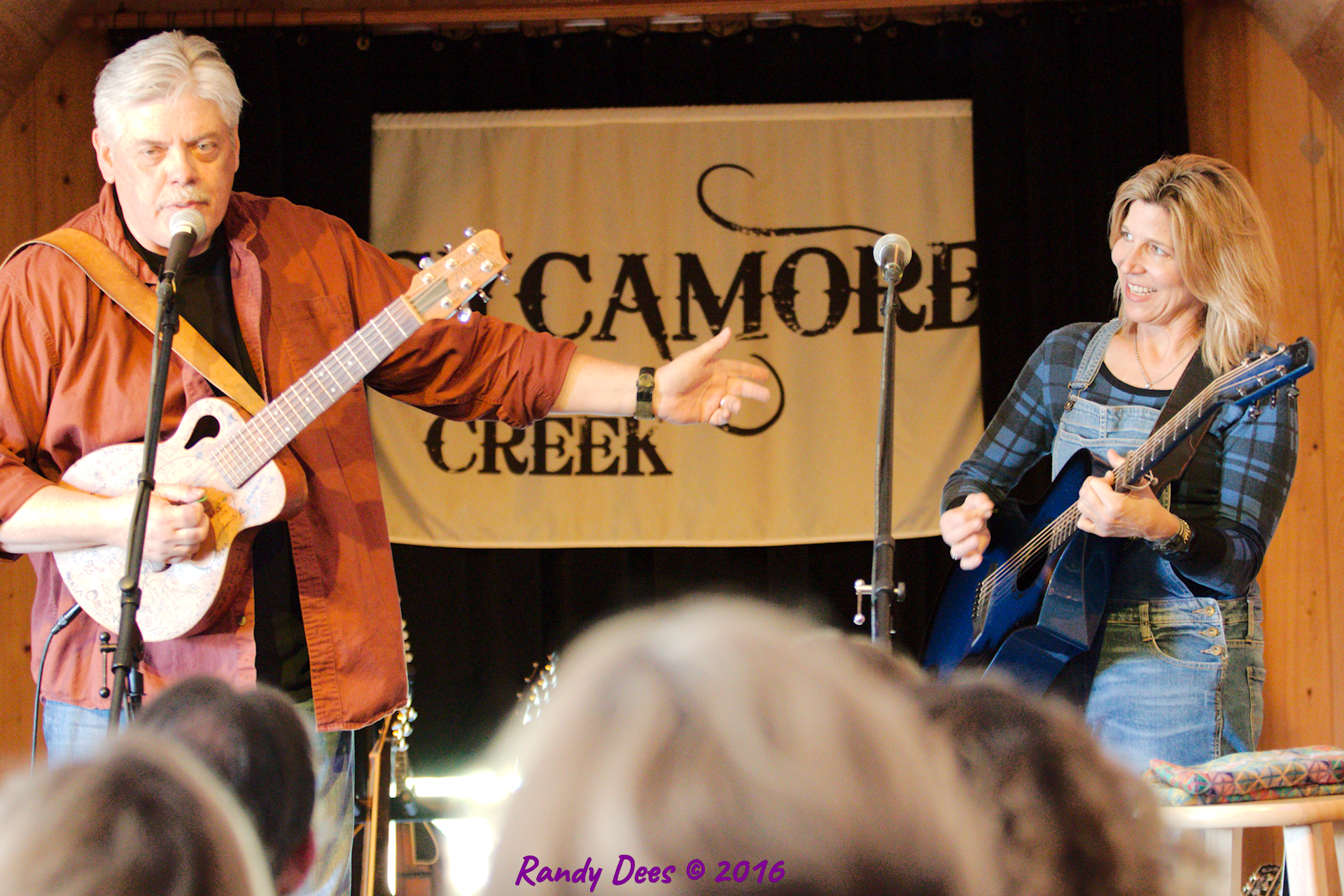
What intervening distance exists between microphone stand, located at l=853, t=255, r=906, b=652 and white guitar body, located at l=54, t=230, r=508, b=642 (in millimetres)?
712

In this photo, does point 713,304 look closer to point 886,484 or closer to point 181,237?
point 886,484

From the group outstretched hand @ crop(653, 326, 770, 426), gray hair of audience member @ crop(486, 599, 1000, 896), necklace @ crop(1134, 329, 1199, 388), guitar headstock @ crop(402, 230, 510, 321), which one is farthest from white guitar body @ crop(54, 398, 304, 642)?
necklace @ crop(1134, 329, 1199, 388)

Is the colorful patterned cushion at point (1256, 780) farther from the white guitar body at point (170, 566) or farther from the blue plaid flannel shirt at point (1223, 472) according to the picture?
the white guitar body at point (170, 566)

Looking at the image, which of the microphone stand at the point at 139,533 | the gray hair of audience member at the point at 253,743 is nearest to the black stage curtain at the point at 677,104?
the microphone stand at the point at 139,533

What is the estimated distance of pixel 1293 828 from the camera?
132cm

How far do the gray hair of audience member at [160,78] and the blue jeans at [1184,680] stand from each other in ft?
5.63

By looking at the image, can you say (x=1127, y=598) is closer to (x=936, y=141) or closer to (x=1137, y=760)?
(x=1137, y=760)

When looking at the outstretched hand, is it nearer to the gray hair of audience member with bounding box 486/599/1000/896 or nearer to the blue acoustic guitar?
the blue acoustic guitar

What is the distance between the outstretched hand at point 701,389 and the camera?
1.80m

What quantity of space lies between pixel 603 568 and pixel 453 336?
1.79 m

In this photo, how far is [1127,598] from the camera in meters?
1.92

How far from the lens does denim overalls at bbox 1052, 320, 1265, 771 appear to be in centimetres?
183

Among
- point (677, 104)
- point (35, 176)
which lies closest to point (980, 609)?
point (677, 104)

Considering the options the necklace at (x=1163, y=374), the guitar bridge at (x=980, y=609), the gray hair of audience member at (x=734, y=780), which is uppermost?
the necklace at (x=1163, y=374)
